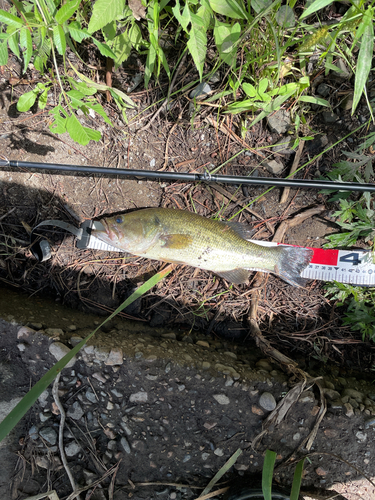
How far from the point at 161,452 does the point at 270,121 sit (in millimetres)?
3477

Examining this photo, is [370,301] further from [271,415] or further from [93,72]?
[93,72]

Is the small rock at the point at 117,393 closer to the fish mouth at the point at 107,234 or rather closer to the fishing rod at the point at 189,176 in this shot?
the fish mouth at the point at 107,234

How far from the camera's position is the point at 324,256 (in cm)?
339

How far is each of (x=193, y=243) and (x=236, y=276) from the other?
0.58 metres

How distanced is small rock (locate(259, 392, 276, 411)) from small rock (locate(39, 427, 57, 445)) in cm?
201

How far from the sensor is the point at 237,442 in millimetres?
2959

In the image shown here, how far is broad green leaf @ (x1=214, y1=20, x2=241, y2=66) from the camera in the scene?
8.48 feet

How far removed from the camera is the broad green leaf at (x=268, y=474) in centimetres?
250

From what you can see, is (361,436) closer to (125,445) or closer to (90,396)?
(125,445)

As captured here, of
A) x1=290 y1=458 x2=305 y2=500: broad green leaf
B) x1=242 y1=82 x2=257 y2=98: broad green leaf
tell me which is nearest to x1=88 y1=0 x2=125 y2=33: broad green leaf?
x1=242 y1=82 x2=257 y2=98: broad green leaf

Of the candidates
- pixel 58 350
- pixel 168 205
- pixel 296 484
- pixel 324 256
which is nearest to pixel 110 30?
pixel 168 205

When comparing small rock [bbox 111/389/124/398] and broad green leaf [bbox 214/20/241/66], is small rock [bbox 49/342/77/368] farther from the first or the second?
broad green leaf [bbox 214/20/241/66]

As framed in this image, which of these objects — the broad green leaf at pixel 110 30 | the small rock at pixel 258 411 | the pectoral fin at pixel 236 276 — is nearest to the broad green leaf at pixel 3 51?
the broad green leaf at pixel 110 30

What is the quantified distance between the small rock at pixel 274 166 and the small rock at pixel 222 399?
2.35m
